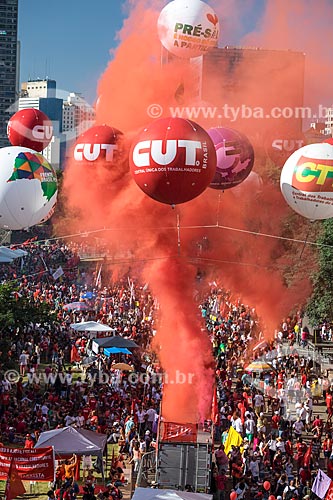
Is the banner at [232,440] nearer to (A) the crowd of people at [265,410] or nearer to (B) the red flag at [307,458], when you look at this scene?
(A) the crowd of people at [265,410]

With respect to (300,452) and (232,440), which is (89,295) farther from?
(300,452)

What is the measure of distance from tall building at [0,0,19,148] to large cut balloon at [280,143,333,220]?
455 feet

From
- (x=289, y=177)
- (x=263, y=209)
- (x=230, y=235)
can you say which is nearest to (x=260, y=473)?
(x=289, y=177)

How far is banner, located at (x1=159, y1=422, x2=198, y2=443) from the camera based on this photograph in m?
14.2

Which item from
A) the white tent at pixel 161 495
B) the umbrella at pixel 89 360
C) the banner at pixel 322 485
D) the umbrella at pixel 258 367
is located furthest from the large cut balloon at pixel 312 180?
the umbrella at pixel 89 360

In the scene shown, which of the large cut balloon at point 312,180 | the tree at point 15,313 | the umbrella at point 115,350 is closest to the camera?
the large cut balloon at point 312,180

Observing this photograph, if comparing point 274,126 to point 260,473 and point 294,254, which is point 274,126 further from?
point 260,473

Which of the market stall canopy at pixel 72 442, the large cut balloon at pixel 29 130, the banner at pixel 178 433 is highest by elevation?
the large cut balloon at pixel 29 130

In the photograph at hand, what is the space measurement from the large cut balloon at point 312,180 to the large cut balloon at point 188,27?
301cm

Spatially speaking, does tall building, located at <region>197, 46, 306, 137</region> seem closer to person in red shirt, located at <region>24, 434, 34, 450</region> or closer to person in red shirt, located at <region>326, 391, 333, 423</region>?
person in red shirt, located at <region>326, 391, 333, 423</region>

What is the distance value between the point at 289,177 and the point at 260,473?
15.7 feet

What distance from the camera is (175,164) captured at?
1333 centimetres

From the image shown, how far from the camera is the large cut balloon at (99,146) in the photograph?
15.5m

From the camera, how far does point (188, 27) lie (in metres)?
17.1
